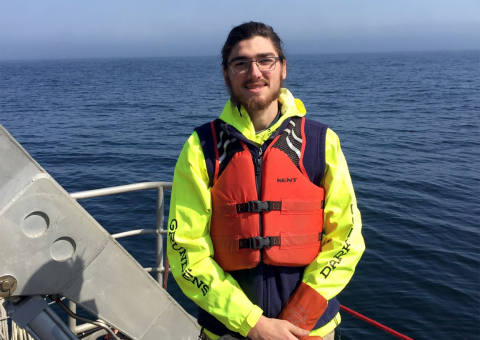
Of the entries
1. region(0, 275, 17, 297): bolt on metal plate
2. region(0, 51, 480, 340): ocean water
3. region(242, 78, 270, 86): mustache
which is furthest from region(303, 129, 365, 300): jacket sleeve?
region(0, 51, 480, 340): ocean water

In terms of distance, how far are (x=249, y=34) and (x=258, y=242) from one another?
41.7 inches

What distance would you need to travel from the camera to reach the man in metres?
2.17

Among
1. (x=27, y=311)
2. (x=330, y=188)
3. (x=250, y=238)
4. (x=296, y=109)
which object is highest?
(x=296, y=109)

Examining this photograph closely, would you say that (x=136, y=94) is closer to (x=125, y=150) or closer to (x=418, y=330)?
(x=125, y=150)

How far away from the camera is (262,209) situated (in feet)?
7.32

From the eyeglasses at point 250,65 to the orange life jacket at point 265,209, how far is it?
36 cm

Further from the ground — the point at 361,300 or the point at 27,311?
the point at 27,311

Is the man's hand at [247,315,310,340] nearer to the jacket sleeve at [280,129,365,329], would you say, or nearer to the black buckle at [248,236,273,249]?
the jacket sleeve at [280,129,365,329]

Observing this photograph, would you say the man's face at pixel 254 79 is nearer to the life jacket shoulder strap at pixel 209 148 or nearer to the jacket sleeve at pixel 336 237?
the life jacket shoulder strap at pixel 209 148

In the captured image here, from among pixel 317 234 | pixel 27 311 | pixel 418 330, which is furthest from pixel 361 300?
pixel 27 311

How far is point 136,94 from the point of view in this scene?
4541cm

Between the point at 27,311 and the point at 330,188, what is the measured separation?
65.4 inches

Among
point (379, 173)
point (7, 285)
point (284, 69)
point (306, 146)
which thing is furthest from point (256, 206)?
point (379, 173)

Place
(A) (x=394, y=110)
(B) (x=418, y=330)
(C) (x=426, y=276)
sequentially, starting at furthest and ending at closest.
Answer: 1. (A) (x=394, y=110)
2. (C) (x=426, y=276)
3. (B) (x=418, y=330)
